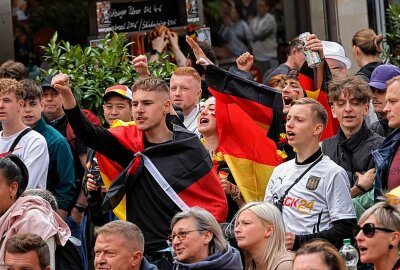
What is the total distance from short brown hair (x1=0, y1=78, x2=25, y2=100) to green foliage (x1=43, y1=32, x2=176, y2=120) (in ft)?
4.68

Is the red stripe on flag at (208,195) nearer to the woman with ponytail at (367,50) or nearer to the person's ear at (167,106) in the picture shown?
the person's ear at (167,106)

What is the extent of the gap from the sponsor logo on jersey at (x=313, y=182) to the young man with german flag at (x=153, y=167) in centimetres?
84

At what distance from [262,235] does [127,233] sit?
1.00 metres

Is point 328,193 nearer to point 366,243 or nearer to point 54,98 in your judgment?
point 366,243

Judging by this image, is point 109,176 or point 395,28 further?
point 395,28

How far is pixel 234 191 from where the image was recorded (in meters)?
11.3

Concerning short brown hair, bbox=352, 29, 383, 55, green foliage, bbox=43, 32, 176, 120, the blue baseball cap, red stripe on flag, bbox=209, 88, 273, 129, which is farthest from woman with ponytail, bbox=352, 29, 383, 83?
green foliage, bbox=43, 32, 176, 120

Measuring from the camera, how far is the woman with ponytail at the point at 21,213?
10.1m

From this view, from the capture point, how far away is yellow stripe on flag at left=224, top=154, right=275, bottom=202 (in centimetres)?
1147

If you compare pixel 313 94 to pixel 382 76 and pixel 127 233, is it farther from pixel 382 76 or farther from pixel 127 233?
pixel 127 233

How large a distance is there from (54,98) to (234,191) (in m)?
2.68

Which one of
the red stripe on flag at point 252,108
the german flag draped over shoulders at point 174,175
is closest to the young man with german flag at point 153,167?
the german flag draped over shoulders at point 174,175

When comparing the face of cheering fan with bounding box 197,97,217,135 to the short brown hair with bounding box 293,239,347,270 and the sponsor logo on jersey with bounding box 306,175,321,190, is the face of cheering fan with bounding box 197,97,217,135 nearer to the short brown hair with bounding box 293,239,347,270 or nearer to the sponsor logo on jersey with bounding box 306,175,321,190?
the sponsor logo on jersey with bounding box 306,175,321,190

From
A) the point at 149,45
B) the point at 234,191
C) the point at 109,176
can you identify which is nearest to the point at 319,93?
the point at 234,191
